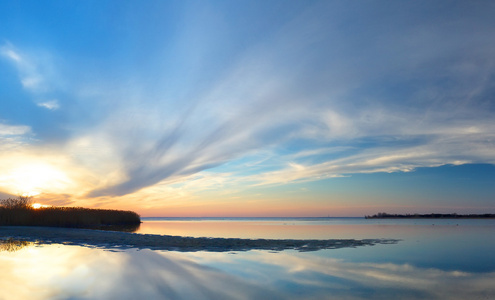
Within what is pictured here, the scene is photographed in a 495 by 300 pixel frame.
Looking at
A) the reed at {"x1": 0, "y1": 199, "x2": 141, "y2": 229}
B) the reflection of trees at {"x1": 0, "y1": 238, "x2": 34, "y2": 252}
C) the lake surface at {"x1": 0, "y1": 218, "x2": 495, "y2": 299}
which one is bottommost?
the lake surface at {"x1": 0, "y1": 218, "x2": 495, "y2": 299}

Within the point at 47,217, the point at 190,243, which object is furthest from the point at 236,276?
the point at 47,217

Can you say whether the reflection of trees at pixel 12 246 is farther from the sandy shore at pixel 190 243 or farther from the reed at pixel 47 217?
the reed at pixel 47 217

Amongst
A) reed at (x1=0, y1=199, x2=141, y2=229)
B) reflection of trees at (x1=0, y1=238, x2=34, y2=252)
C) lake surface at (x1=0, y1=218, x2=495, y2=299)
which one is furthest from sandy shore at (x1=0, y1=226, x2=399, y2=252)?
reed at (x1=0, y1=199, x2=141, y2=229)

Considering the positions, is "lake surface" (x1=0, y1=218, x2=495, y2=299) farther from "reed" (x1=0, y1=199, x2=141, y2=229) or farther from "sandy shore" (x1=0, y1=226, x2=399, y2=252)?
"reed" (x1=0, y1=199, x2=141, y2=229)

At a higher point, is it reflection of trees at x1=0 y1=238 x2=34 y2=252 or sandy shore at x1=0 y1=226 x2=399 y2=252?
reflection of trees at x1=0 y1=238 x2=34 y2=252

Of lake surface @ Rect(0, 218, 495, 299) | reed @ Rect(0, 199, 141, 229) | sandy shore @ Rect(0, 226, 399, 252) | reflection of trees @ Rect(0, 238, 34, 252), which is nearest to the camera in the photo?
lake surface @ Rect(0, 218, 495, 299)

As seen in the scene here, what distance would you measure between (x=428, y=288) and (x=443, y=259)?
8.66 meters

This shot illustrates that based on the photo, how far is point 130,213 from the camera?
6272cm

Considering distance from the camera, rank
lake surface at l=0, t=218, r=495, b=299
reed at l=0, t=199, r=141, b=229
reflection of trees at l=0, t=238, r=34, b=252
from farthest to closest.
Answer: reed at l=0, t=199, r=141, b=229, reflection of trees at l=0, t=238, r=34, b=252, lake surface at l=0, t=218, r=495, b=299

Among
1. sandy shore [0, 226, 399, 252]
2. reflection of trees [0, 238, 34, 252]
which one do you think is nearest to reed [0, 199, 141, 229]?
sandy shore [0, 226, 399, 252]

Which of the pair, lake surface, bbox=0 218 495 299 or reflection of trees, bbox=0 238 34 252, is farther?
reflection of trees, bbox=0 238 34 252

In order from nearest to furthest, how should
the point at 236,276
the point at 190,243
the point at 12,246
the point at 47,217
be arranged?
the point at 236,276 < the point at 12,246 < the point at 190,243 < the point at 47,217

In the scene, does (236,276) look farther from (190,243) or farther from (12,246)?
(12,246)

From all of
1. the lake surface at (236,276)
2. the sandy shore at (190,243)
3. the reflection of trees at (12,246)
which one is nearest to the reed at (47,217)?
the sandy shore at (190,243)
